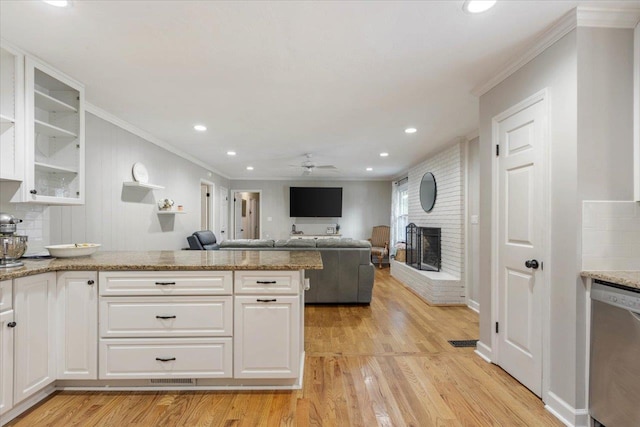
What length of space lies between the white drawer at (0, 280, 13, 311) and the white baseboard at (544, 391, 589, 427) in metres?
3.44

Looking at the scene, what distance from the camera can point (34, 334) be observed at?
6.36 feet

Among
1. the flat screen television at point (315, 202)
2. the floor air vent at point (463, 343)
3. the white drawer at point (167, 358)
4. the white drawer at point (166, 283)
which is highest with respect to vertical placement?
the flat screen television at point (315, 202)

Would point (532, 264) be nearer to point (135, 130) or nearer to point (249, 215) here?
point (135, 130)

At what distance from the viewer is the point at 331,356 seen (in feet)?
8.79

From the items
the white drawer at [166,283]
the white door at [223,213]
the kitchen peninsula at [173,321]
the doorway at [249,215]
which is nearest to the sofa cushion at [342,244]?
the kitchen peninsula at [173,321]

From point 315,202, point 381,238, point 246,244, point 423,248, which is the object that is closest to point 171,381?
point 246,244

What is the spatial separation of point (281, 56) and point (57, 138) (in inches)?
82.3

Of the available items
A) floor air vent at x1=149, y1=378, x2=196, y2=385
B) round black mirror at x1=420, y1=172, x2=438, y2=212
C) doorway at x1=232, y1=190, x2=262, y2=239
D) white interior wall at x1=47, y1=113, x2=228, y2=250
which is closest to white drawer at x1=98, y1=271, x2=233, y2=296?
floor air vent at x1=149, y1=378, x2=196, y2=385

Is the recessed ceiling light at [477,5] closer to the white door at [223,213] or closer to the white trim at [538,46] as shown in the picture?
the white trim at [538,46]

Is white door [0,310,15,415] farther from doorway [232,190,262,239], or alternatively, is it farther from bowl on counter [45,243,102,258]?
doorway [232,190,262,239]

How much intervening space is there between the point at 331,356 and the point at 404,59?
2.57m

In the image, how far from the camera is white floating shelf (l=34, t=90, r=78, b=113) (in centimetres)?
233

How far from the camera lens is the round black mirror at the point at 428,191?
205 inches

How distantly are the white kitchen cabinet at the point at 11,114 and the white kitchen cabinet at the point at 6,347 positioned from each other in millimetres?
858
